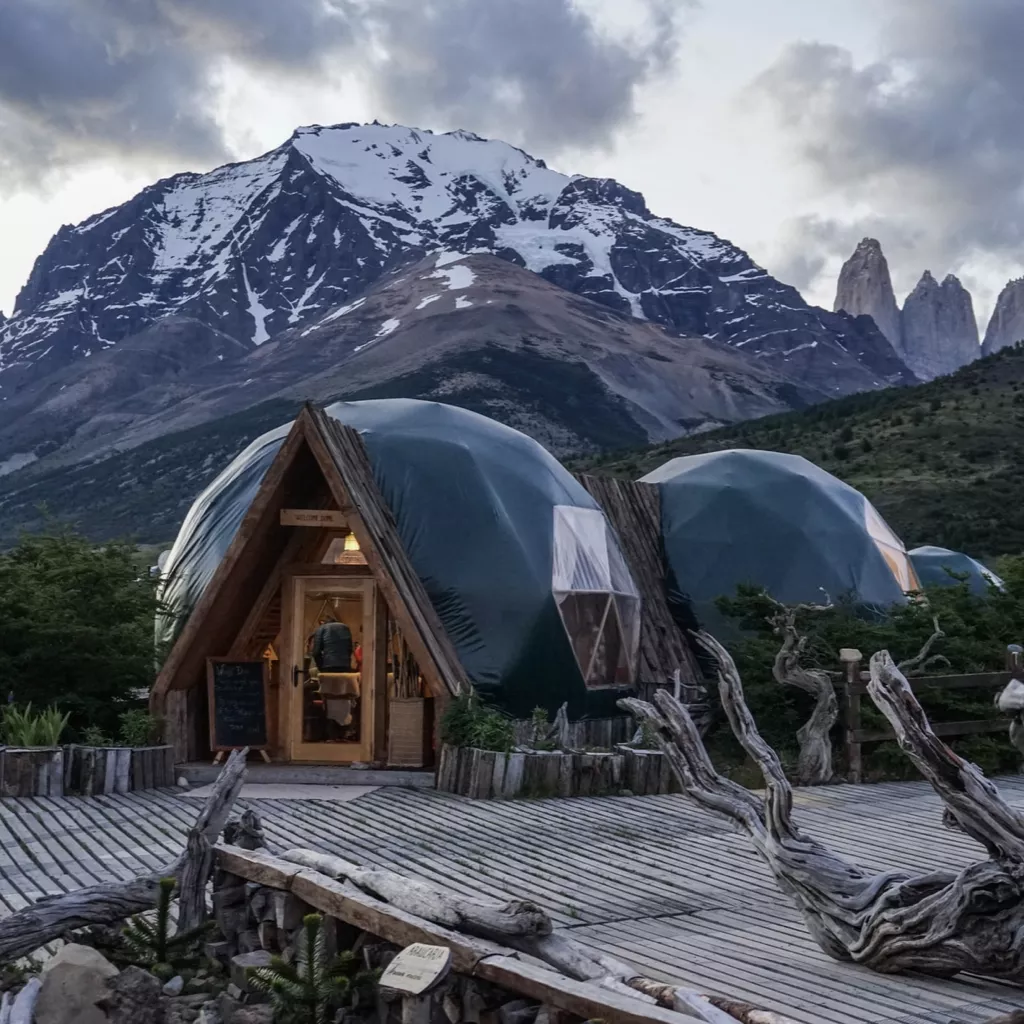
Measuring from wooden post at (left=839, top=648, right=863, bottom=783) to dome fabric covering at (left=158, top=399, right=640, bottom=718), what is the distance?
9.74 ft

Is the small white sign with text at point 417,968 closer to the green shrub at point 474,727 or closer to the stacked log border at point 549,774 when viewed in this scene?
the stacked log border at point 549,774

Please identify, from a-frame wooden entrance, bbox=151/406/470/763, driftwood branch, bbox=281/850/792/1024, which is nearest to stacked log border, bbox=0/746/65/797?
a-frame wooden entrance, bbox=151/406/470/763

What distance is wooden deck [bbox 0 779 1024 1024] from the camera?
17.7 ft

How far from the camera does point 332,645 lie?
1404 centimetres

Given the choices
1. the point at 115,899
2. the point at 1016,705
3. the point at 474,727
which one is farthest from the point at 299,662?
the point at 1016,705

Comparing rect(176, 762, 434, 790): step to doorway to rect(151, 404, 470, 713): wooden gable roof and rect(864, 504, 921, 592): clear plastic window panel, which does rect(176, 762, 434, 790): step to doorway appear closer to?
rect(151, 404, 470, 713): wooden gable roof

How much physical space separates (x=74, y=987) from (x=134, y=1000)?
0.33 metres

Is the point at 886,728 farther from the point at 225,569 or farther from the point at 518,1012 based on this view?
the point at 518,1012

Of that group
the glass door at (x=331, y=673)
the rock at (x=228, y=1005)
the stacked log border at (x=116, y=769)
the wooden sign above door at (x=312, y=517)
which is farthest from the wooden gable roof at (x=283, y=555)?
the rock at (x=228, y=1005)

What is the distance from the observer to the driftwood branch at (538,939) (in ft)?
14.8

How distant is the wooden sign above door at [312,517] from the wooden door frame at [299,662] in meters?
0.91

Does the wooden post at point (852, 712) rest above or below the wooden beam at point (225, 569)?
below

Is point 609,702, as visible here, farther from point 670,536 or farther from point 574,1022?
point 574,1022

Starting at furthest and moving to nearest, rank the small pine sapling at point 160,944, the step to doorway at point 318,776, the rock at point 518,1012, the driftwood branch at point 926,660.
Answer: the driftwood branch at point 926,660 → the step to doorway at point 318,776 → the small pine sapling at point 160,944 → the rock at point 518,1012
